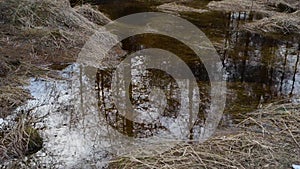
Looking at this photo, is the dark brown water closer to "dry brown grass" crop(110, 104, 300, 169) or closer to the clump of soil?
the clump of soil

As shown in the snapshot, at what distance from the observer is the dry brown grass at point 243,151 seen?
298 cm

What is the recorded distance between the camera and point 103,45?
5.86 m

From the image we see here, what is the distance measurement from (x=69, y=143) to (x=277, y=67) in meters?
3.32

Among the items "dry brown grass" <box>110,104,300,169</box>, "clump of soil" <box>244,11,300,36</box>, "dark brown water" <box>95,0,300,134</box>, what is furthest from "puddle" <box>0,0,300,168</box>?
"clump of soil" <box>244,11,300,36</box>

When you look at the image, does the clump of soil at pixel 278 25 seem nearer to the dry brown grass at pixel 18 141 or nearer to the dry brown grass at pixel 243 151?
the dry brown grass at pixel 243 151

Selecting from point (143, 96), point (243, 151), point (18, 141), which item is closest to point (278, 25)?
point (143, 96)

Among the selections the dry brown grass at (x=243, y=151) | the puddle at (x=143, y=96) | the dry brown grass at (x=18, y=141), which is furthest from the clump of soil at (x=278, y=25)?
the dry brown grass at (x=18, y=141)

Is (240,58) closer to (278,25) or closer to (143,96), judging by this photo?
(278,25)

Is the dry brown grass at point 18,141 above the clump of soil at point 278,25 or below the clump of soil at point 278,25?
below

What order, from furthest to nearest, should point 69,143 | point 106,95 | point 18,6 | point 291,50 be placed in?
point 291,50 < point 18,6 < point 106,95 < point 69,143

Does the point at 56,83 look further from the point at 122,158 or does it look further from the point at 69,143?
the point at 122,158

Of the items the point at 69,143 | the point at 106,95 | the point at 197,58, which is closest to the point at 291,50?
the point at 197,58

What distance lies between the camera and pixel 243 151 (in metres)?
3.15

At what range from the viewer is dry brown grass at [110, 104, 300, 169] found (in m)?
2.98
